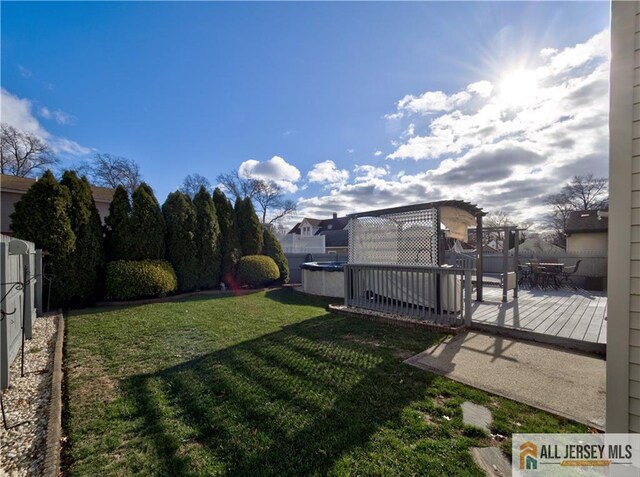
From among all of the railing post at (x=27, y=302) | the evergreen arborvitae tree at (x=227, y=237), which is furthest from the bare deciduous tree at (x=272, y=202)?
the railing post at (x=27, y=302)

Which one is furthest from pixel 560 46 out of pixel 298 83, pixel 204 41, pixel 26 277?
pixel 26 277

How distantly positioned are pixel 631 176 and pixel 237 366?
4051mm

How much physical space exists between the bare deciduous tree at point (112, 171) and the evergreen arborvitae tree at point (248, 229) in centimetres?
1637

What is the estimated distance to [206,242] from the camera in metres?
9.69

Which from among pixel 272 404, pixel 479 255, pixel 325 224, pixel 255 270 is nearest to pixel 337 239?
pixel 325 224

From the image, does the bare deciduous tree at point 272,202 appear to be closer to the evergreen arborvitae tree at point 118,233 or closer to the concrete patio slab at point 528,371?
the evergreen arborvitae tree at point 118,233

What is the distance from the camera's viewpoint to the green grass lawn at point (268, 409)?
1875mm

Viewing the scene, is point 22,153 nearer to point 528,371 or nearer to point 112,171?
point 112,171

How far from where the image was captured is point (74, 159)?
19453 mm

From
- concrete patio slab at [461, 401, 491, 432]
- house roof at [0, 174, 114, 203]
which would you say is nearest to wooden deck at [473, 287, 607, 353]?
concrete patio slab at [461, 401, 491, 432]

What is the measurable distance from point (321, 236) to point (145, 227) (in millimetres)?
10406

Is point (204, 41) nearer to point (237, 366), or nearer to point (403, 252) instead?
point (403, 252)

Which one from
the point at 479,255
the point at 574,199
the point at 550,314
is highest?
the point at 574,199

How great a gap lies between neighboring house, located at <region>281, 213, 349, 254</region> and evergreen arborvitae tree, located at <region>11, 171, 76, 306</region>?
7422mm
